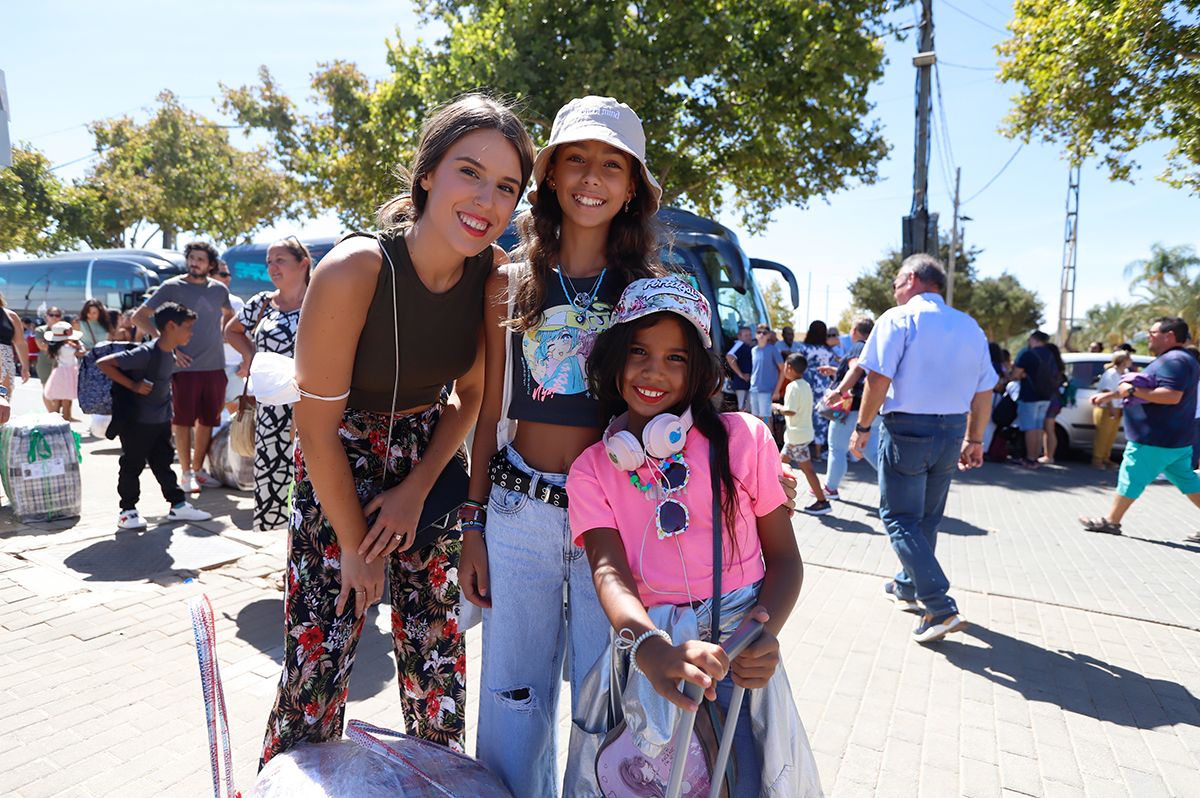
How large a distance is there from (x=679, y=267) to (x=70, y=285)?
75.5 ft

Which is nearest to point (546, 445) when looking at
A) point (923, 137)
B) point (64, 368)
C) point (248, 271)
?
point (64, 368)

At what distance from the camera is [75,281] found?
63.7 feet

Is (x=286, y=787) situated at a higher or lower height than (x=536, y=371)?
lower

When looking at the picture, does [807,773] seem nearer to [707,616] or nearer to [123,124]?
[707,616]

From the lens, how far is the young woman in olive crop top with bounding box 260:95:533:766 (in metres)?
1.68

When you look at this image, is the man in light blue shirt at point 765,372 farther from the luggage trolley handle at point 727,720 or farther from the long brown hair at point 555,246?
the luggage trolley handle at point 727,720

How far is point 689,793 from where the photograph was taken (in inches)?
58.3

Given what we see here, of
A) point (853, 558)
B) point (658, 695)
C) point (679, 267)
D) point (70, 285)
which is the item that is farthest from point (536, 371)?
point (70, 285)

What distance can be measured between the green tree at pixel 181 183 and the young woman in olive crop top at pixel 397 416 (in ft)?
90.6

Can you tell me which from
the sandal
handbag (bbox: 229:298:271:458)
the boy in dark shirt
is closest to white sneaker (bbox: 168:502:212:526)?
the boy in dark shirt

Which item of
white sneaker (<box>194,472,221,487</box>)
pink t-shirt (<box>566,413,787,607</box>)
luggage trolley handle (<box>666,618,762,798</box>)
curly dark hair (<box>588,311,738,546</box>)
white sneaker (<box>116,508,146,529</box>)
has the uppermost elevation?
curly dark hair (<box>588,311,738,546</box>)

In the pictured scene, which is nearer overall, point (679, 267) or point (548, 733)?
point (548, 733)

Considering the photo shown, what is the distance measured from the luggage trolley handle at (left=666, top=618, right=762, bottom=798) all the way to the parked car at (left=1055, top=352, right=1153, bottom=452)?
1152 centimetres

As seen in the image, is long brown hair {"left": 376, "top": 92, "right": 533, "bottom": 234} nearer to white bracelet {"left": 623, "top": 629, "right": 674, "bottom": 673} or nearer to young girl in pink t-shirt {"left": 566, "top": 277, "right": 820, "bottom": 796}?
young girl in pink t-shirt {"left": 566, "top": 277, "right": 820, "bottom": 796}
